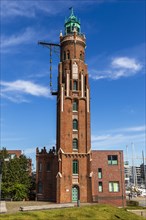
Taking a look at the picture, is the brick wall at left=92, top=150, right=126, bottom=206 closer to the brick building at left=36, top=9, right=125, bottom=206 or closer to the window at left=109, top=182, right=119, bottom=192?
the brick building at left=36, top=9, right=125, bottom=206

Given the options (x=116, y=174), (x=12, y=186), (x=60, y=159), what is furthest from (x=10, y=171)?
(x=116, y=174)

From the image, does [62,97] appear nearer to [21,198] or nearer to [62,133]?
[62,133]

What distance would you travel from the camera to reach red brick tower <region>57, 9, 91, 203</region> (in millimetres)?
54281

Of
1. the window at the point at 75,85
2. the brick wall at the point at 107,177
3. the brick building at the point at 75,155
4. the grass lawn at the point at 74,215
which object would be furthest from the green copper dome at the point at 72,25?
the grass lawn at the point at 74,215

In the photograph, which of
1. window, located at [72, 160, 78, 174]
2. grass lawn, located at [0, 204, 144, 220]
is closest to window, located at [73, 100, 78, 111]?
window, located at [72, 160, 78, 174]

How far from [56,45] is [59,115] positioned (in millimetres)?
17986

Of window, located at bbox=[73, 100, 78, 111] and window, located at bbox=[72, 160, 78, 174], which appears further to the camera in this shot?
window, located at bbox=[73, 100, 78, 111]

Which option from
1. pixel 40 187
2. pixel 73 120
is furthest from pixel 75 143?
pixel 40 187

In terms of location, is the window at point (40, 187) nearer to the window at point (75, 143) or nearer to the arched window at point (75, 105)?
the window at point (75, 143)

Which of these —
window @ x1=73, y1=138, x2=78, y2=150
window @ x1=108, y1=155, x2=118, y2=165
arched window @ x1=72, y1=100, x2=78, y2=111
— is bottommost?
window @ x1=108, y1=155, x2=118, y2=165

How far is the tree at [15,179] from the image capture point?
2303 inches

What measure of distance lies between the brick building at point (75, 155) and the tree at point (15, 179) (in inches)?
117

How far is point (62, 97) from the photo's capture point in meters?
58.2

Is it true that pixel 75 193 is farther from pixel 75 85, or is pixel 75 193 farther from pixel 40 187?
pixel 75 85
